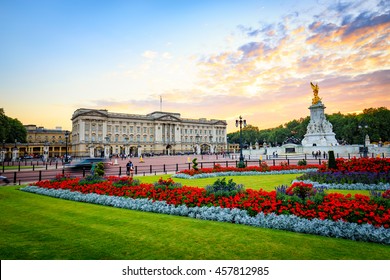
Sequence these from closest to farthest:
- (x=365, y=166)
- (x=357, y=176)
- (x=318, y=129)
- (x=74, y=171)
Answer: (x=357, y=176) → (x=365, y=166) → (x=74, y=171) → (x=318, y=129)

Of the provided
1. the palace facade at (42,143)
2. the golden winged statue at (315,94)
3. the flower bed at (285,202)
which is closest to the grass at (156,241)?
the flower bed at (285,202)

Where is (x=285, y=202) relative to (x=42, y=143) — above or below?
below

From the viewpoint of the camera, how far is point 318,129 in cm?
5538

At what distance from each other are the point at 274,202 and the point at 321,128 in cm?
5337

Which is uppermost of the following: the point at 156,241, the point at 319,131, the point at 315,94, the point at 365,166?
the point at 315,94

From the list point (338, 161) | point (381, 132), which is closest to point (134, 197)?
point (338, 161)

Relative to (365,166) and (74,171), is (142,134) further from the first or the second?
(365,166)

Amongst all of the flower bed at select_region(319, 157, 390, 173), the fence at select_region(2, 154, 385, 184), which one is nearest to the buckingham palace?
the fence at select_region(2, 154, 385, 184)

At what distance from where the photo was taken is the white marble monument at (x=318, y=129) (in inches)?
2132

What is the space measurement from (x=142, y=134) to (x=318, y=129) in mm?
75128

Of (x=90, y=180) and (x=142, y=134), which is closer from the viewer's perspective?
(x=90, y=180)

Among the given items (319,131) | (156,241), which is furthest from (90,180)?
(319,131)

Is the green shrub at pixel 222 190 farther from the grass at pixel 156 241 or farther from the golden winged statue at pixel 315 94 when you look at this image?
the golden winged statue at pixel 315 94

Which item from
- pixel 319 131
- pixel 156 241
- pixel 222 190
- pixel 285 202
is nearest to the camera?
pixel 156 241
